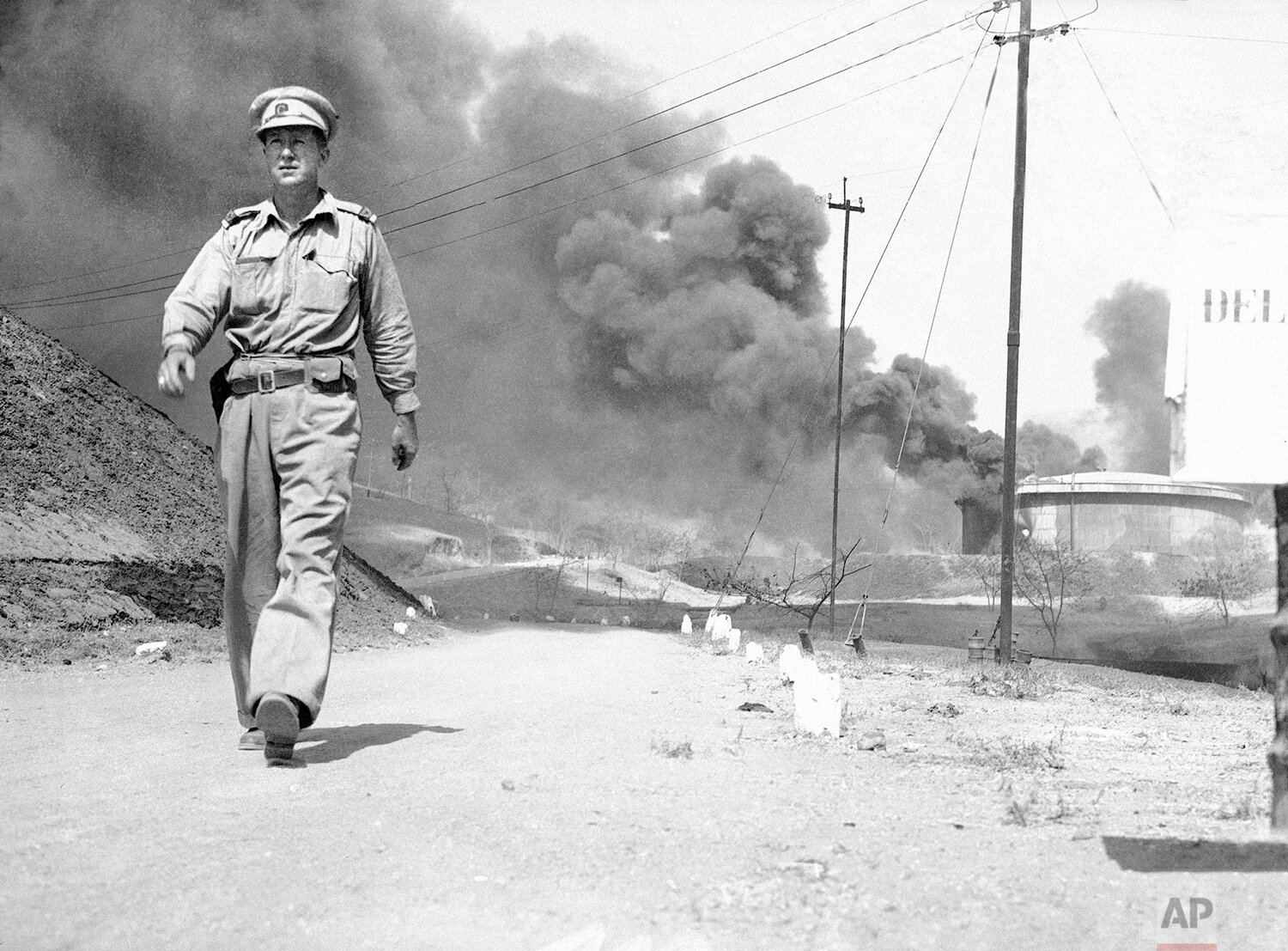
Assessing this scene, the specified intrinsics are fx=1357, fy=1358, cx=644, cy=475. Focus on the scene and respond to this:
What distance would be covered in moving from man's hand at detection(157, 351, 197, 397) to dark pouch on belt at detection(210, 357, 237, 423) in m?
0.16

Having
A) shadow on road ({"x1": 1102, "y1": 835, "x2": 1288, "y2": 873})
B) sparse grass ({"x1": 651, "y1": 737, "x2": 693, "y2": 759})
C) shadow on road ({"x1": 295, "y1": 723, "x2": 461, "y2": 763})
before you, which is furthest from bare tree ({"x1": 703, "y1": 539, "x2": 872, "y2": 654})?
shadow on road ({"x1": 1102, "y1": 835, "x2": 1288, "y2": 873})

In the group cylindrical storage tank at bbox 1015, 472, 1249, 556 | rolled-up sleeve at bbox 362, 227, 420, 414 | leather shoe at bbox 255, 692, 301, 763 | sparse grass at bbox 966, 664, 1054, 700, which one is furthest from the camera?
cylindrical storage tank at bbox 1015, 472, 1249, 556

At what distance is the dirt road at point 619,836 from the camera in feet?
7.68

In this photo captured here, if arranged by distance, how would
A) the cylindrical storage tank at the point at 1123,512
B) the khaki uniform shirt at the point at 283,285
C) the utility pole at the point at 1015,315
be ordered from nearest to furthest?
the khaki uniform shirt at the point at 283,285 < the utility pole at the point at 1015,315 < the cylindrical storage tank at the point at 1123,512

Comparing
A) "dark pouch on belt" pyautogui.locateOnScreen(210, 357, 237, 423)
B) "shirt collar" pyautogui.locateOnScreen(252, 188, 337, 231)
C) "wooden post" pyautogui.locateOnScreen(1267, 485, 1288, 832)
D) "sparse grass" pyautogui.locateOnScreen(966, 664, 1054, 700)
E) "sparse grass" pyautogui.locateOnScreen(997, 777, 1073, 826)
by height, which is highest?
"shirt collar" pyautogui.locateOnScreen(252, 188, 337, 231)

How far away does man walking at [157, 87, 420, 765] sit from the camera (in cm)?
424

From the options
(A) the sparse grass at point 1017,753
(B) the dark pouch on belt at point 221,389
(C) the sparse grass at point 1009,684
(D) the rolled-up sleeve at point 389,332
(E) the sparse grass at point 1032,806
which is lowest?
(E) the sparse grass at point 1032,806

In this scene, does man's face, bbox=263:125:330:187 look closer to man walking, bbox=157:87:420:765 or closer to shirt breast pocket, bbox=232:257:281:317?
man walking, bbox=157:87:420:765

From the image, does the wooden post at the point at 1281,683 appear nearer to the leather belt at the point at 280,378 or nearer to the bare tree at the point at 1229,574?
the leather belt at the point at 280,378

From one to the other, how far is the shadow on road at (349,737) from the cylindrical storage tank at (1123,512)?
158 ft

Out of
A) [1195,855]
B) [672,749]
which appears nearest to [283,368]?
[672,749]

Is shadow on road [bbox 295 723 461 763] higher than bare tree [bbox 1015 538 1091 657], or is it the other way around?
bare tree [bbox 1015 538 1091 657]

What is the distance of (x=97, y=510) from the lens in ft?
41.1

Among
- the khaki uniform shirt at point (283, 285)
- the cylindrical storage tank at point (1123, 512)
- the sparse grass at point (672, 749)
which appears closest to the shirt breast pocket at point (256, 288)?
the khaki uniform shirt at point (283, 285)
